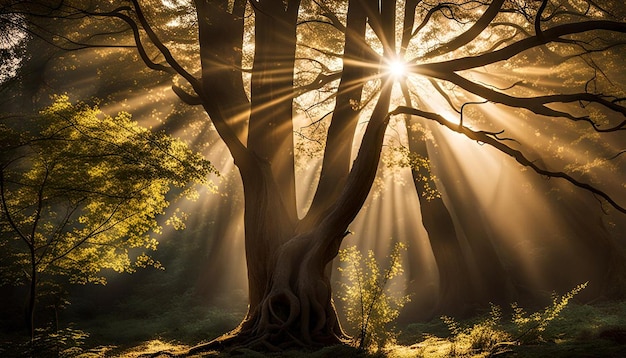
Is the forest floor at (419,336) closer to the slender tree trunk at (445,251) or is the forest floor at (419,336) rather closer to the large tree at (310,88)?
the slender tree trunk at (445,251)

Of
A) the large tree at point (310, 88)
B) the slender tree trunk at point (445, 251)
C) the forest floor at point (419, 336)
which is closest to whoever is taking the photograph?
the forest floor at point (419, 336)

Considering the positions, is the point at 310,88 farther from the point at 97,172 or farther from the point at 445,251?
the point at 445,251

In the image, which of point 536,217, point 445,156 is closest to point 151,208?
point 445,156

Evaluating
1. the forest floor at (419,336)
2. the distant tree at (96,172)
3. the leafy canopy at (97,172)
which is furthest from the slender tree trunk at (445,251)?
the distant tree at (96,172)

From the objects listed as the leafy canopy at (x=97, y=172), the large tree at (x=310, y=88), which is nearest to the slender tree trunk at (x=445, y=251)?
the large tree at (x=310, y=88)

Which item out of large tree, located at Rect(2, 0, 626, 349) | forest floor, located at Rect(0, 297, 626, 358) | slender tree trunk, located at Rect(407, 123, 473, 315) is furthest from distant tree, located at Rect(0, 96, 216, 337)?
slender tree trunk, located at Rect(407, 123, 473, 315)

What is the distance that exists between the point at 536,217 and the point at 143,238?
58.0 feet

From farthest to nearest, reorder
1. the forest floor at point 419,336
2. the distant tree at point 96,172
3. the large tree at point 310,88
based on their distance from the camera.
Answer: the distant tree at point 96,172 < the large tree at point 310,88 < the forest floor at point 419,336

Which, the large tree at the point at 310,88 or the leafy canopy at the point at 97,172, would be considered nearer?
the large tree at the point at 310,88

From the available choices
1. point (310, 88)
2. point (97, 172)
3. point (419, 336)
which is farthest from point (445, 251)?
point (97, 172)

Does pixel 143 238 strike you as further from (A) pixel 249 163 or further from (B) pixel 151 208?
(A) pixel 249 163

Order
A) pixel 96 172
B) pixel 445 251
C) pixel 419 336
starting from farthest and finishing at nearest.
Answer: pixel 445 251
pixel 419 336
pixel 96 172

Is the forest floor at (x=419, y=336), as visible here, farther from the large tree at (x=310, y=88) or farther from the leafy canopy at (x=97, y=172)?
the leafy canopy at (x=97, y=172)

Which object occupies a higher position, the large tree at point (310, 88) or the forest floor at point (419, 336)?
the large tree at point (310, 88)
